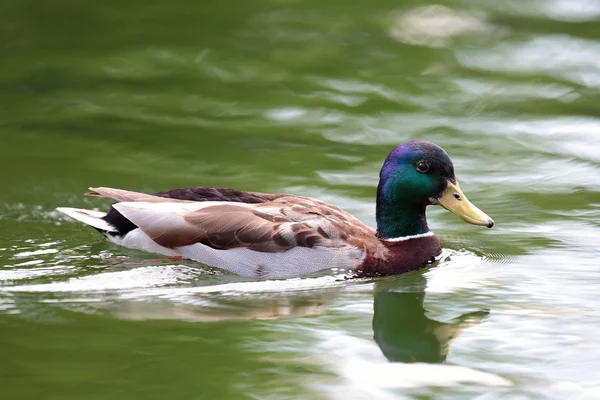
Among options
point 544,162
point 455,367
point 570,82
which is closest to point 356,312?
point 455,367

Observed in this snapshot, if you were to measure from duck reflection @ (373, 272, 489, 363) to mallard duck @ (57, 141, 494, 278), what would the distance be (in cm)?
35

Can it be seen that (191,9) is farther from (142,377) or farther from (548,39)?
(142,377)

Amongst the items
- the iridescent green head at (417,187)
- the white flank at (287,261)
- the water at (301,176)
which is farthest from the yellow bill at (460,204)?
the white flank at (287,261)

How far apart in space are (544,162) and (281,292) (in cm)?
411

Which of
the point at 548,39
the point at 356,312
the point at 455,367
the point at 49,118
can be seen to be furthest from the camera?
the point at 548,39

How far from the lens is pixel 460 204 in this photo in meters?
8.59

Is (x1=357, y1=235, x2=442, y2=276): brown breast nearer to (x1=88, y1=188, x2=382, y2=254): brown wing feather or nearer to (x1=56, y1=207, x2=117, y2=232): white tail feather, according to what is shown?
(x1=88, y1=188, x2=382, y2=254): brown wing feather

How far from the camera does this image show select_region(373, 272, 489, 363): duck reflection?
6973 mm

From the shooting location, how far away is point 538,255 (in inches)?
351

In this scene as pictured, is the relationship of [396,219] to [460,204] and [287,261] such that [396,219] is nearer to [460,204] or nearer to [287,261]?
[460,204]

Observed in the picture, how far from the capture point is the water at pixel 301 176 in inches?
262

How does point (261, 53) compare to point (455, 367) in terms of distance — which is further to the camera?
point (261, 53)

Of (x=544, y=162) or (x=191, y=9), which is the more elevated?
(x=191, y=9)

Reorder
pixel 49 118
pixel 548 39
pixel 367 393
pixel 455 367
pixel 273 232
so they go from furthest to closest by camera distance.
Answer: pixel 548 39 → pixel 49 118 → pixel 273 232 → pixel 455 367 → pixel 367 393
